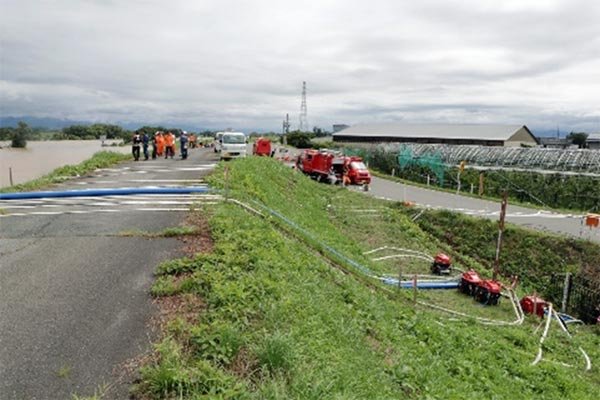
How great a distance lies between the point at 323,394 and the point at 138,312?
9.38 ft

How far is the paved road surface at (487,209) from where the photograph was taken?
876 inches

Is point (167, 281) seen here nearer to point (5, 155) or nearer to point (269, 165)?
point (269, 165)

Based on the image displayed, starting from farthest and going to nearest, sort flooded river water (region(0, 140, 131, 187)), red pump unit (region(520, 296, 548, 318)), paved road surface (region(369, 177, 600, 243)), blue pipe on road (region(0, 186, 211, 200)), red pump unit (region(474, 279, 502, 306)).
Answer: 1. paved road surface (region(369, 177, 600, 243))
2. flooded river water (region(0, 140, 131, 187))
3. red pump unit (region(520, 296, 548, 318))
4. red pump unit (region(474, 279, 502, 306))
5. blue pipe on road (region(0, 186, 211, 200))

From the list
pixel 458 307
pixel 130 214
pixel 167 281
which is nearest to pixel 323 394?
pixel 167 281

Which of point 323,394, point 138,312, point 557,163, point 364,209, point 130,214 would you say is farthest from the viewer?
point 557,163

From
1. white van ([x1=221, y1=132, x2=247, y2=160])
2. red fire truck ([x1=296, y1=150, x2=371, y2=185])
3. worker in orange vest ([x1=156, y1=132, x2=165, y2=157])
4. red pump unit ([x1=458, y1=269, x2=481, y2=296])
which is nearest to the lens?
red pump unit ([x1=458, y1=269, x2=481, y2=296])

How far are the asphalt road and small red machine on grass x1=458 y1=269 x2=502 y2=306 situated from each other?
9.23 m

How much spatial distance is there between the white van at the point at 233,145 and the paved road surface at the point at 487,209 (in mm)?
9536

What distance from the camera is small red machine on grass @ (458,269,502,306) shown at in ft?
46.2

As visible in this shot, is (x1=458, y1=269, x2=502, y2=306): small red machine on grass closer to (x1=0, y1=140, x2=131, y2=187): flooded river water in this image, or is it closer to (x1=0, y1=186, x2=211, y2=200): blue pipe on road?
(x1=0, y1=186, x2=211, y2=200): blue pipe on road

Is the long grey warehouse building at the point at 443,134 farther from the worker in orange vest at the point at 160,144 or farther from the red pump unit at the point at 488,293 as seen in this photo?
the red pump unit at the point at 488,293

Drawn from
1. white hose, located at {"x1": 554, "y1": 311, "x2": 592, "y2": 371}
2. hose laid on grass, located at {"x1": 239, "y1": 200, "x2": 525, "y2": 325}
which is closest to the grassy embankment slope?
white hose, located at {"x1": 554, "y1": 311, "x2": 592, "y2": 371}

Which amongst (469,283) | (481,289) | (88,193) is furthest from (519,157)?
(88,193)

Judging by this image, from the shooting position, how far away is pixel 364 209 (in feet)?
80.4
